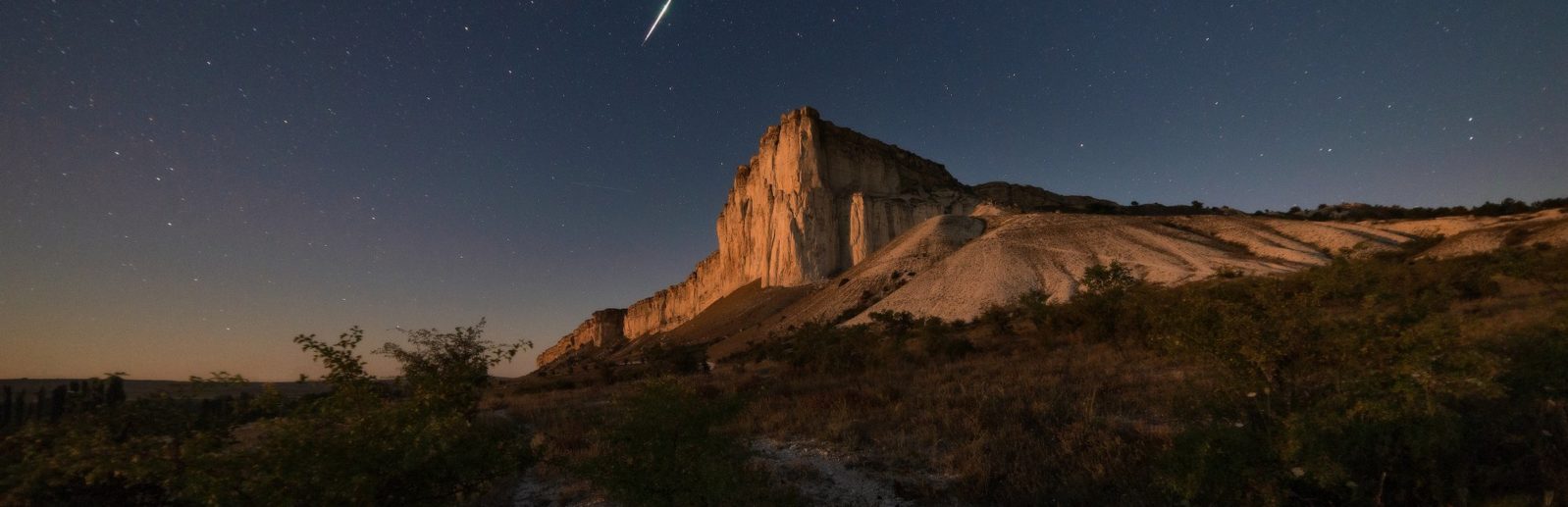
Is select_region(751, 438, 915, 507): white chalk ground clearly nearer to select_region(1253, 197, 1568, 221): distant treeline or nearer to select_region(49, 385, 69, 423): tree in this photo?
select_region(49, 385, 69, 423): tree

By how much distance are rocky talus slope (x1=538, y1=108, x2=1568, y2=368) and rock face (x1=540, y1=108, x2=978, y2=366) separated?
22 centimetres

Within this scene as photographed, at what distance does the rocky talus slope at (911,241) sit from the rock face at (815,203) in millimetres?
216

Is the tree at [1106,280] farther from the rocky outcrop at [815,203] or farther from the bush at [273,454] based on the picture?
the rocky outcrop at [815,203]

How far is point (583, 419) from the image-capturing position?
12188 mm

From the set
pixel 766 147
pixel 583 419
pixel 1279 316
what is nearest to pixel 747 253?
pixel 766 147

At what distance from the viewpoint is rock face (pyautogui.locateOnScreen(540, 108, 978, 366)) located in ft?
263

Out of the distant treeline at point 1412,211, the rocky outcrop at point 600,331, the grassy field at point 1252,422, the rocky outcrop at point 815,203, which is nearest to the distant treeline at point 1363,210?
the distant treeline at point 1412,211

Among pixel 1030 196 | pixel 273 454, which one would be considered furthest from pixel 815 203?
pixel 273 454

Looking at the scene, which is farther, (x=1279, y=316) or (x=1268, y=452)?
(x=1279, y=316)

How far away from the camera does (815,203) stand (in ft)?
267

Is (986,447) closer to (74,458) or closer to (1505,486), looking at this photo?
(1505,486)

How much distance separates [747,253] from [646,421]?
3513 inches

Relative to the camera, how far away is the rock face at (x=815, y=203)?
8012 cm

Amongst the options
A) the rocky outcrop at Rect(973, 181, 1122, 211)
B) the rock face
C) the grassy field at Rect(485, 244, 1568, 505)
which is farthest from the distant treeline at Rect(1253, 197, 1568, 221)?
the grassy field at Rect(485, 244, 1568, 505)
